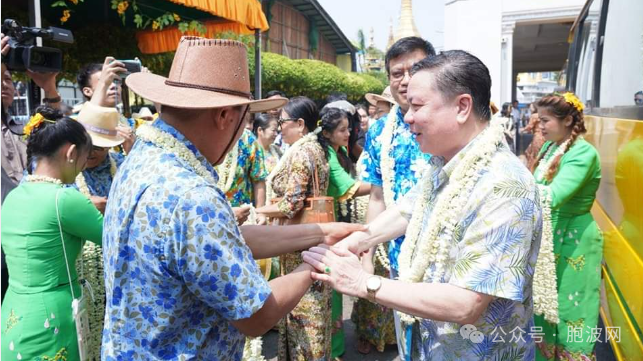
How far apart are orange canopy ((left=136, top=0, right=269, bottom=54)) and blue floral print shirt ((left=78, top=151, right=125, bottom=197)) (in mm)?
3530

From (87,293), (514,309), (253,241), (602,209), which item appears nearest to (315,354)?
(87,293)

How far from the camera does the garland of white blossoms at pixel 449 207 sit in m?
1.73

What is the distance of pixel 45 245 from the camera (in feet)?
8.07

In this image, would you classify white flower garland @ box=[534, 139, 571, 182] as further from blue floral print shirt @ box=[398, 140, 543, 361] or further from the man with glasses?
blue floral print shirt @ box=[398, 140, 543, 361]

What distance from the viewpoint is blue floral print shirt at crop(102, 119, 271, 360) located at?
4.39 feet

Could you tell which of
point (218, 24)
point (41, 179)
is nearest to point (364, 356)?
point (41, 179)

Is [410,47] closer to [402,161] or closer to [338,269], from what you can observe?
[402,161]

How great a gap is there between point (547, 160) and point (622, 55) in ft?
2.89

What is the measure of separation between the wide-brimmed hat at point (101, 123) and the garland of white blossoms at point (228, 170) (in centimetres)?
81

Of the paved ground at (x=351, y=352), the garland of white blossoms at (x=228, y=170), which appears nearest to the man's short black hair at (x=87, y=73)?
the garland of white blossoms at (x=228, y=170)

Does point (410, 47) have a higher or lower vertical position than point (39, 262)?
higher

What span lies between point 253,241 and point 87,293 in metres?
1.46

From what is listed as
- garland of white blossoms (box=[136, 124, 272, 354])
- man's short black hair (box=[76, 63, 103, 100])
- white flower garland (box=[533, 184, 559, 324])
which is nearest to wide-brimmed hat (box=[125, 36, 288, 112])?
garland of white blossoms (box=[136, 124, 272, 354])

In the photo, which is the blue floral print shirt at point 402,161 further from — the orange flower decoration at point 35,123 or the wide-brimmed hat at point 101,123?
the orange flower decoration at point 35,123
